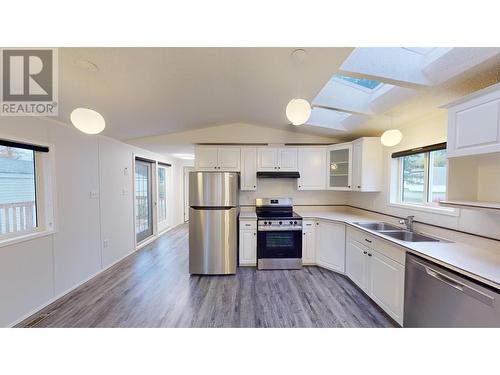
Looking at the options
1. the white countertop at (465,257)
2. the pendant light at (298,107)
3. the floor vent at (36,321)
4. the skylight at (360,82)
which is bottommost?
the floor vent at (36,321)

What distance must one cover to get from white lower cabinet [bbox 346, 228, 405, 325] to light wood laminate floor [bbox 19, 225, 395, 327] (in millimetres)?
162

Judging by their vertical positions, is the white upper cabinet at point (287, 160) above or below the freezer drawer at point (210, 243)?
above

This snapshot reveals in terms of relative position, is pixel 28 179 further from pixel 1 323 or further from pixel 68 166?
pixel 1 323

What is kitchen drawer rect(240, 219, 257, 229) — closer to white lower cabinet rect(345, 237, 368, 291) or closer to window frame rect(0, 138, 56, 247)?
white lower cabinet rect(345, 237, 368, 291)

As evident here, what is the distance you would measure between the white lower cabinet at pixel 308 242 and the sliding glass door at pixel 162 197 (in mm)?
3911

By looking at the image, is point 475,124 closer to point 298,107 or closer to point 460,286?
point 460,286

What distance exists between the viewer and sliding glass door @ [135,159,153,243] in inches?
178

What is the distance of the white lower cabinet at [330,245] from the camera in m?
3.12

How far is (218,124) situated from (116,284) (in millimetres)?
2973

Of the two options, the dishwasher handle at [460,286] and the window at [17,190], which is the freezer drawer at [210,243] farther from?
the dishwasher handle at [460,286]

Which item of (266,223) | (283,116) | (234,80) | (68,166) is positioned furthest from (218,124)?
(68,166)

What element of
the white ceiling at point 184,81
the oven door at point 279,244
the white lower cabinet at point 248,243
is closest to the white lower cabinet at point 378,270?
the oven door at point 279,244

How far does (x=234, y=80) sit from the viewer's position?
2.08 meters

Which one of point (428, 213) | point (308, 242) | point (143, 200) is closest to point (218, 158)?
point (308, 242)
